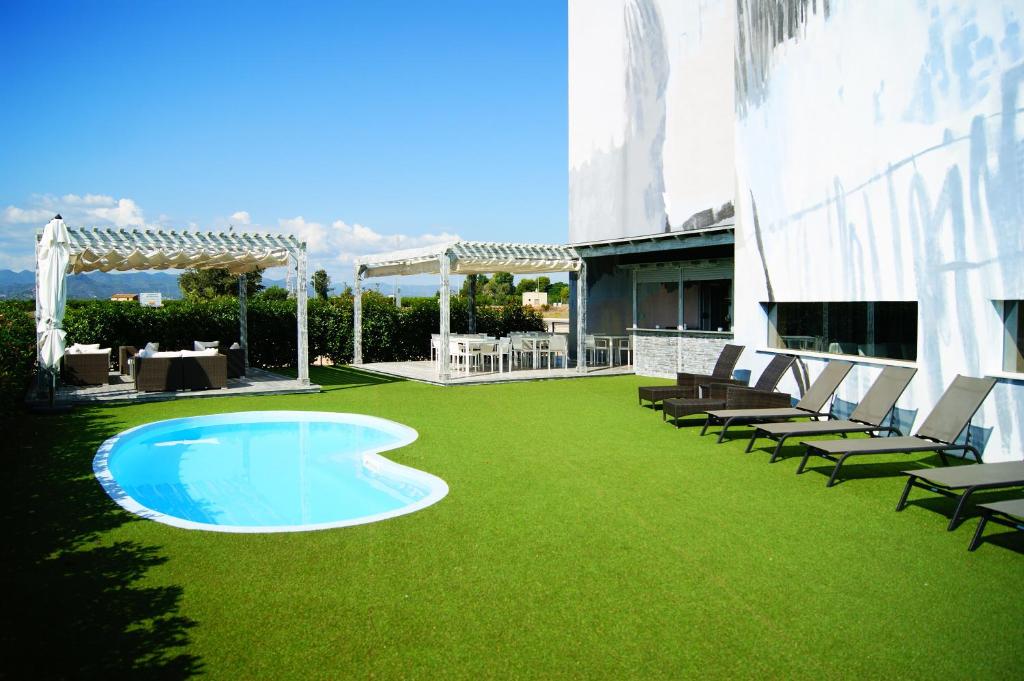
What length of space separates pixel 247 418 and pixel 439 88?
14.6 m

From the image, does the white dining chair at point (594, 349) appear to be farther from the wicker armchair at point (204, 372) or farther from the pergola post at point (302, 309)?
the wicker armchair at point (204, 372)

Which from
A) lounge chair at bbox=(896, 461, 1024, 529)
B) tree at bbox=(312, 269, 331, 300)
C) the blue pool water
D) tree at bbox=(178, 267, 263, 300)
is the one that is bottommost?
the blue pool water

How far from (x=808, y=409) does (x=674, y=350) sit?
25.2 ft

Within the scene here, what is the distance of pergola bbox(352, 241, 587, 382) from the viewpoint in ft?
48.9

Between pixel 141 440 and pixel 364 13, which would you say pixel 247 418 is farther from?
pixel 364 13

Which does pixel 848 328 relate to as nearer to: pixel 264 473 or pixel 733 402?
pixel 733 402

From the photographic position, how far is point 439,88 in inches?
866

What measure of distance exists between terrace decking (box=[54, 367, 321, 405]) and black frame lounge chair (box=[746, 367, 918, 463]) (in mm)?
9207

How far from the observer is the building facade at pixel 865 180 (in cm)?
716

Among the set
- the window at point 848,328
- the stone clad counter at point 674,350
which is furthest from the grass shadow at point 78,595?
the stone clad counter at point 674,350

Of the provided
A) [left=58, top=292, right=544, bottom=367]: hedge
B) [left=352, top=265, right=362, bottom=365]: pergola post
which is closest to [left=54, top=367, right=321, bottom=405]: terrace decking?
[left=58, top=292, right=544, bottom=367]: hedge

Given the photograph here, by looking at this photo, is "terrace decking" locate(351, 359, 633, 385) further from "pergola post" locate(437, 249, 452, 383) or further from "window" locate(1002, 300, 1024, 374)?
"window" locate(1002, 300, 1024, 374)

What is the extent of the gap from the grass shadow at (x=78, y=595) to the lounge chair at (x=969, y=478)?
5.24m

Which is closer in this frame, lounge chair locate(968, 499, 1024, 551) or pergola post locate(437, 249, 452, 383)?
lounge chair locate(968, 499, 1024, 551)
